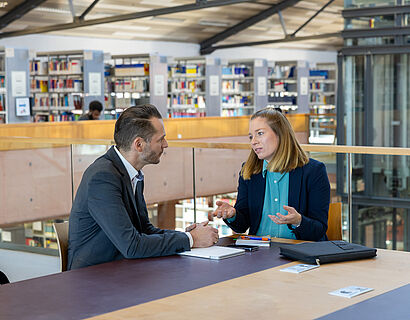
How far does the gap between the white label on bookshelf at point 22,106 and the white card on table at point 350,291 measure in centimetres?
1044

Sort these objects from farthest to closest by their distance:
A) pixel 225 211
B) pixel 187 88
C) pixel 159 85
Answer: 1. pixel 187 88
2. pixel 159 85
3. pixel 225 211

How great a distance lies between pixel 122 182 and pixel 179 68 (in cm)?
1206

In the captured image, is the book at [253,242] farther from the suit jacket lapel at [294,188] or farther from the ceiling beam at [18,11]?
the ceiling beam at [18,11]

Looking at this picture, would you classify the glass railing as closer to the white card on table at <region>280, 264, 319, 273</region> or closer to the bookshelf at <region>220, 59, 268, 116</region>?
the white card on table at <region>280, 264, 319, 273</region>

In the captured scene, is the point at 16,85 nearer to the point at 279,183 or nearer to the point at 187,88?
the point at 187,88

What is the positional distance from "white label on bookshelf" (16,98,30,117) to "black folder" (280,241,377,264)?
10005 millimetres

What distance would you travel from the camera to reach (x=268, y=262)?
223 centimetres

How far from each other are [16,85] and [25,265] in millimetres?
6565

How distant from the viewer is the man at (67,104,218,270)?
2344mm

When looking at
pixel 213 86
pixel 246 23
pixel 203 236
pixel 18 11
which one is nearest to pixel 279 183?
pixel 203 236

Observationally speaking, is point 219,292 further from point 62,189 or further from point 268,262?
point 62,189

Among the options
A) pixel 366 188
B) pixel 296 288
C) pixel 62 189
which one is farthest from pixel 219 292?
pixel 366 188

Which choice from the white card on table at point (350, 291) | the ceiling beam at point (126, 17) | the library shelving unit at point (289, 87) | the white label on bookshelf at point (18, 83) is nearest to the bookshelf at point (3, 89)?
the white label on bookshelf at point (18, 83)

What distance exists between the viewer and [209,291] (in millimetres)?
→ 1871
